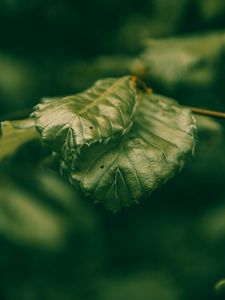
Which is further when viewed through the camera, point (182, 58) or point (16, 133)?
point (182, 58)

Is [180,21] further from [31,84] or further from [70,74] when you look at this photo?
[31,84]

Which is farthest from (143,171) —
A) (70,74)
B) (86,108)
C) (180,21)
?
(180,21)

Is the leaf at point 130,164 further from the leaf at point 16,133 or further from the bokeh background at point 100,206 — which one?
the bokeh background at point 100,206

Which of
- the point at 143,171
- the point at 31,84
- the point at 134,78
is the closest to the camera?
the point at 143,171

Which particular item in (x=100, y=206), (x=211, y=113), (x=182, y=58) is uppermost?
(x=211, y=113)

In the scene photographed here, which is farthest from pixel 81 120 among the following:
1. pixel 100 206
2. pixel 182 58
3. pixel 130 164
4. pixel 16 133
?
pixel 100 206

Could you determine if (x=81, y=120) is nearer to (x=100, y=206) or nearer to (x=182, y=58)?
(x=182, y=58)

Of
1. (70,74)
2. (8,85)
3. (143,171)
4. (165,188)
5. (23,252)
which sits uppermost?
(143,171)

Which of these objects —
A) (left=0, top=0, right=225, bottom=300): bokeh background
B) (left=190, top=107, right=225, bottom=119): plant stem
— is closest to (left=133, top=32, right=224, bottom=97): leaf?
(left=0, top=0, right=225, bottom=300): bokeh background
